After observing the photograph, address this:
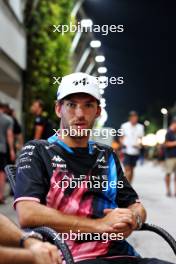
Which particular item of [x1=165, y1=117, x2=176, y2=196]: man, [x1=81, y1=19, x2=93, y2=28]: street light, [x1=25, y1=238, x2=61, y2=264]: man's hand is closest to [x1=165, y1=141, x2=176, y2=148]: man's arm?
[x1=165, y1=117, x2=176, y2=196]: man

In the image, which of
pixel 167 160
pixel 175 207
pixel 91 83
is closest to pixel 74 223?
pixel 91 83

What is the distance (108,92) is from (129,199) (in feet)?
1.75

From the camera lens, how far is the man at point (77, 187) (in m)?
2.39

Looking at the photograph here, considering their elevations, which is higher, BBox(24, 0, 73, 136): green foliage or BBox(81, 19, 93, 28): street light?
BBox(24, 0, 73, 136): green foliage

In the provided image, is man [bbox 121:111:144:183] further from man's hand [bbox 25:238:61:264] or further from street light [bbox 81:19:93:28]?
man's hand [bbox 25:238:61:264]

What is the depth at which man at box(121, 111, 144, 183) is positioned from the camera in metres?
9.51

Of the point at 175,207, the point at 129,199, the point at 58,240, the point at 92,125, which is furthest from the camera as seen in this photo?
the point at 175,207

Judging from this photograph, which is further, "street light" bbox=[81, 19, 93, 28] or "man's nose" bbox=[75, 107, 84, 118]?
"street light" bbox=[81, 19, 93, 28]

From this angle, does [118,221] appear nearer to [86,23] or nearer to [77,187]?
[77,187]

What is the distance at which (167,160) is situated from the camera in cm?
1070

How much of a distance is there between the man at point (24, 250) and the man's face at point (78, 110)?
669 millimetres

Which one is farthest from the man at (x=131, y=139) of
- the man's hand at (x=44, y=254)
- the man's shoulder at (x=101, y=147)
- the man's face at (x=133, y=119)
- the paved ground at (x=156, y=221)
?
the man's hand at (x=44, y=254)

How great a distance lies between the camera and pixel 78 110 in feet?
8.18

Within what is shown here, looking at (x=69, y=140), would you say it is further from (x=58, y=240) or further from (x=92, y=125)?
(x=58, y=240)
